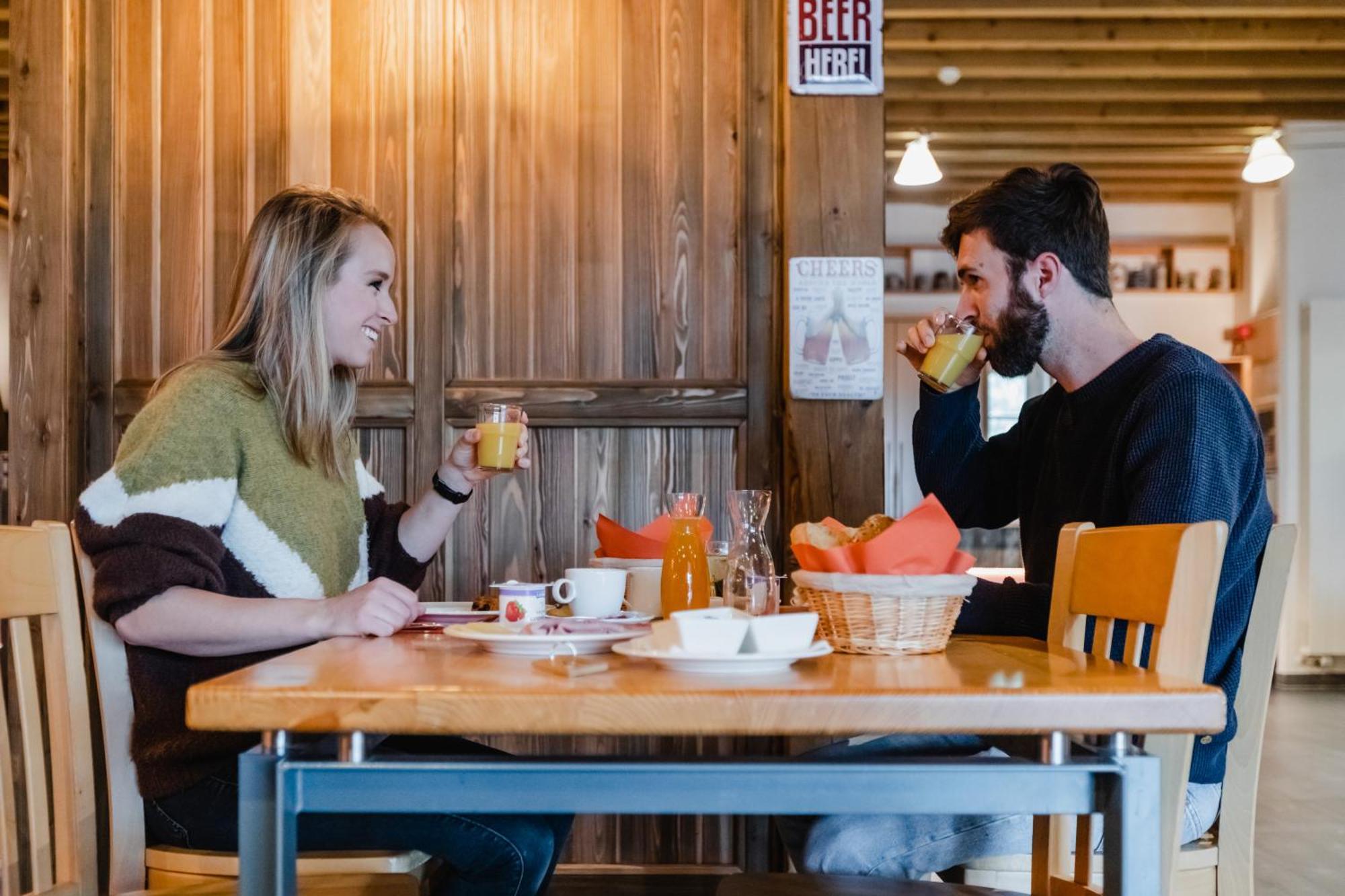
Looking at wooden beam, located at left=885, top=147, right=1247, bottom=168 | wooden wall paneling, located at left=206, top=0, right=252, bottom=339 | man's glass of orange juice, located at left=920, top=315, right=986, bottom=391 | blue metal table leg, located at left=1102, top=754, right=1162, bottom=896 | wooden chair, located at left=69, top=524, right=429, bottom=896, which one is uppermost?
wooden beam, located at left=885, top=147, right=1247, bottom=168

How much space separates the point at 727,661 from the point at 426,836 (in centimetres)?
58

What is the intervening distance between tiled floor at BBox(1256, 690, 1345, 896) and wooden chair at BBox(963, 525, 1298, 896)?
180 centimetres

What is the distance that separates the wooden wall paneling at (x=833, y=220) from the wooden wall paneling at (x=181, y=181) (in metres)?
1.40

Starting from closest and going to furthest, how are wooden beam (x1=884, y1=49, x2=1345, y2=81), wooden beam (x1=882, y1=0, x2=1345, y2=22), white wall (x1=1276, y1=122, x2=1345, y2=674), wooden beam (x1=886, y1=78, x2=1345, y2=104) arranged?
wooden beam (x1=882, y1=0, x2=1345, y2=22), wooden beam (x1=884, y1=49, x2=1345, y2=81), wooden beam (x1=886, y1=78, x2=1345, y2=104), white wall (x1=1276, y1=122, x2=1345, y2=674)

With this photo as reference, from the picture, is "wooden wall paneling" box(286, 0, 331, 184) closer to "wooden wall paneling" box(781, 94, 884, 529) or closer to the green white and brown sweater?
"wooden wall paneling" box(781, 94, 884, 529)

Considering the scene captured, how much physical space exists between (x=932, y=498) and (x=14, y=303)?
2.35 m

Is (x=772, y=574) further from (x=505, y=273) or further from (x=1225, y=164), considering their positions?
(x=1225, y=164)

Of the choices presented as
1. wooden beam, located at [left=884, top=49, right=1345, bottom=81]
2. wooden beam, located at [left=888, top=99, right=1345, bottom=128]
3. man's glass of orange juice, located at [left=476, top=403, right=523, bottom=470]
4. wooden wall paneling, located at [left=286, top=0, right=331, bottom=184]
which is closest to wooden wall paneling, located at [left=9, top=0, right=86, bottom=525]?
wooden wall paneling, located at [left=286, top=0, right=331, bottom=184]

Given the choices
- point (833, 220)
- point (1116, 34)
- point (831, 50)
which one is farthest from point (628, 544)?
point (1116, 34)

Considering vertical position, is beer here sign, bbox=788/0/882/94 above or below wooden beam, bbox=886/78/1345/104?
below

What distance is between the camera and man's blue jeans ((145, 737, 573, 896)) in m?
1.54

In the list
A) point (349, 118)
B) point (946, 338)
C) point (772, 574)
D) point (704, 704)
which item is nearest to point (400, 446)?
point (349, 118)

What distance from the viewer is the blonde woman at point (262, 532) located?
157 centimetres

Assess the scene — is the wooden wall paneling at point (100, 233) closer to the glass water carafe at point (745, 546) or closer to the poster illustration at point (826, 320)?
the poster illustration at point (826, 320)
